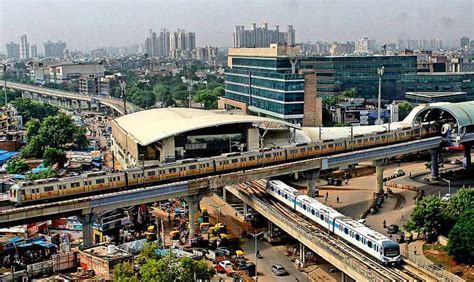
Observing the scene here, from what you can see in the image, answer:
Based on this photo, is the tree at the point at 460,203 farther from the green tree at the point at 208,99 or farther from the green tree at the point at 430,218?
the green tree at the point at 208,99

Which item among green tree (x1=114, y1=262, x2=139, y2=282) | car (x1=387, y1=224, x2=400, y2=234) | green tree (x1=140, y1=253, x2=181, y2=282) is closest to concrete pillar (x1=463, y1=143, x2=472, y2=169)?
car (x1=387, y1=224, x2=400, y2=234)

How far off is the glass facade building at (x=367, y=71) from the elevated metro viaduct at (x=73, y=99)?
135 ft

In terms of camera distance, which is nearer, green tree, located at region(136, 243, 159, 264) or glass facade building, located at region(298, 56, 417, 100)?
green tree, located at region(136, 243, 159, 264)

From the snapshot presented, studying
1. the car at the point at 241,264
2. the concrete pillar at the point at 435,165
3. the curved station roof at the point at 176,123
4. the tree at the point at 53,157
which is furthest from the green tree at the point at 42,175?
the concrete pillar at the point at 435,165

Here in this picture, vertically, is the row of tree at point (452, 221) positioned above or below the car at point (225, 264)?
above

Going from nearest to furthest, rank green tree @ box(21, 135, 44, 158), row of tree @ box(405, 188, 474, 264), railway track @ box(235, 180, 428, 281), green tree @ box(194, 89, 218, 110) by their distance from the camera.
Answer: railway track @ box(235, 180, 428, 281), row of tree @ box(405, 188, 474, 264), green tree @ box(21, 135, 44, 158), green tree @ box(194, 89, 218, 110)

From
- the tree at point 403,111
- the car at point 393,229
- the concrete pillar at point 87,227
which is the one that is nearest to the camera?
the concrete pillar at point 87,227

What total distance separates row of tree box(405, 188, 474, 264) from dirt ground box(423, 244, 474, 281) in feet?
1.49

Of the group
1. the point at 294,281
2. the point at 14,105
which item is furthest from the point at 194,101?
the point at 294,281

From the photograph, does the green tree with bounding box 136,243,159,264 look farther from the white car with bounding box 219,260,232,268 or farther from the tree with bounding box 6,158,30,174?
the tree with bounding box 6,158,30,174

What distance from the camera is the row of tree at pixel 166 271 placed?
26.2m

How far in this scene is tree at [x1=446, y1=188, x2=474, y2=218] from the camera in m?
37.8

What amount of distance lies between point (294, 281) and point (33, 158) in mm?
46162

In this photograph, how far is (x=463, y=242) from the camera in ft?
106
